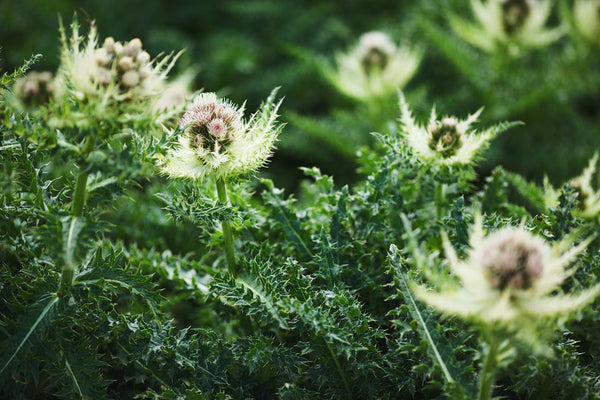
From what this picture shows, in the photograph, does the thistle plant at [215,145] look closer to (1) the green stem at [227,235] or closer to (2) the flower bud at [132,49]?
(1) the green stem at [227,235]

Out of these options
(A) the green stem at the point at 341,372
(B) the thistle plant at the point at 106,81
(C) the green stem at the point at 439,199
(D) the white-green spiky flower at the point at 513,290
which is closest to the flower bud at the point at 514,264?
(D) the white-green spiky flower at the point at 513,290

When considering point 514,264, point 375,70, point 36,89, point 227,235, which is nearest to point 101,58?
point 36,89

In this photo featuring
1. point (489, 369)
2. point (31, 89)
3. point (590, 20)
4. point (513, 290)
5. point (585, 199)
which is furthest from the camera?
point (590, 20)

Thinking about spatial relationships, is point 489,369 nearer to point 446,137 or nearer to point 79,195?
point 446,137

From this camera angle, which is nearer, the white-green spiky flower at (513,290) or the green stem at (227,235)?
the white-green spiky flower at (513,290)

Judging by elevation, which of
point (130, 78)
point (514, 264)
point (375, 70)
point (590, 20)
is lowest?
point (514, 264)

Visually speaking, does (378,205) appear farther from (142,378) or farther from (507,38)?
(507,38)
